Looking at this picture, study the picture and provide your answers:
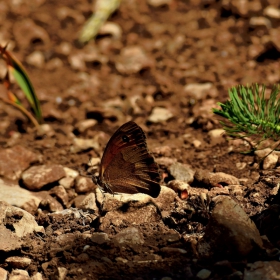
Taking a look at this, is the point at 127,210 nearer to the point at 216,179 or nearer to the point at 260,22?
the point at 216,179

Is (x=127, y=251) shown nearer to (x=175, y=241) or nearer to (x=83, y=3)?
(x=175, y=241)

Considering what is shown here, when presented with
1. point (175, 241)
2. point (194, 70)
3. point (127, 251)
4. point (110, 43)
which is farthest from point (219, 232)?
point (110, 43)

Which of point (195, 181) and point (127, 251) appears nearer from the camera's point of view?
point (127, 251)

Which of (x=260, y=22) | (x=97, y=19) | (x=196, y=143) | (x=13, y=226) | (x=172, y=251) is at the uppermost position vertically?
(x=97, y=19)

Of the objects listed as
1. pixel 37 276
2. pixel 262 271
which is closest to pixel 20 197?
pixel 37 276

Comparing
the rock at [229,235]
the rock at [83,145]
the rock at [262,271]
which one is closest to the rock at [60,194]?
the rock at [83,145]

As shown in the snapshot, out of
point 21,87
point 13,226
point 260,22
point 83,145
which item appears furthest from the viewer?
point 260,22

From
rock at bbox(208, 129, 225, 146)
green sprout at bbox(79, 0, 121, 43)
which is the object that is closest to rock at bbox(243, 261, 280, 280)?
rock at bbox(208, 129, 225, 146)
